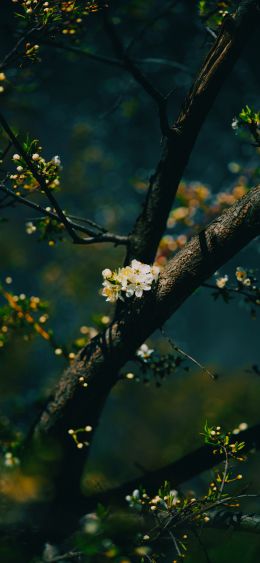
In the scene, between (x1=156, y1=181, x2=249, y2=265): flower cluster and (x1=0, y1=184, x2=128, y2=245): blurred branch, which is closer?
(x1=0, y1=184, x2=128, y2=245): blurred branch

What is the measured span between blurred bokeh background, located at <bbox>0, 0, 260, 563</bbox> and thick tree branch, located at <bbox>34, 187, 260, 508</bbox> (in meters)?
2.11

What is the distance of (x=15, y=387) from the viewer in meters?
5.08

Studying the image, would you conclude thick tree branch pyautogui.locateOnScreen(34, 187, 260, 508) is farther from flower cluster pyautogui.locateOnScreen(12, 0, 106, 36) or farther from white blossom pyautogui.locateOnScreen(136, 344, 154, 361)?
flower cluster pyautogui.locateOnScreen(12, 0, 106, 36)

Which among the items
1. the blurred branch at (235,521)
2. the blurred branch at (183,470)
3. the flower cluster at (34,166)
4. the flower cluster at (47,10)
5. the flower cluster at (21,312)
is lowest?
the blurred branch at (235,521)

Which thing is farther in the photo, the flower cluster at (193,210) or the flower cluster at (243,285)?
the flower cluster at (193,210)

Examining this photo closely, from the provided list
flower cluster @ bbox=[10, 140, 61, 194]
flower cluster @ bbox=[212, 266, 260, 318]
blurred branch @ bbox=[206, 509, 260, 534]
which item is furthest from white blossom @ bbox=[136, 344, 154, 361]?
flower cluster @ bbox=[10, 140, 61, 194]

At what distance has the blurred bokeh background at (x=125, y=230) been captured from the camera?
16.1 ft

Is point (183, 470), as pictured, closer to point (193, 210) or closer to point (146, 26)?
point (193, 210)

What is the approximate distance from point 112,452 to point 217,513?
3612 mm

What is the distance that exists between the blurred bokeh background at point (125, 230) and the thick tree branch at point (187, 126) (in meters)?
2.47

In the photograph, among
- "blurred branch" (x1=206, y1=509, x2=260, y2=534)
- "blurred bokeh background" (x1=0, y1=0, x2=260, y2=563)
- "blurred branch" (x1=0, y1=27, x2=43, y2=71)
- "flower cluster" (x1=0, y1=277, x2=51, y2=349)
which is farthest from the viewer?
"blurred bokeh background" (x1=0, y1=0, x2=260, y2=563)

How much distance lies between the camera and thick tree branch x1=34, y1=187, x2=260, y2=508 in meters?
1.65

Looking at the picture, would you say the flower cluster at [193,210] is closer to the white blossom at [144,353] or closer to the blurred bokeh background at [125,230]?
the blurred bokeh background at [125,230]

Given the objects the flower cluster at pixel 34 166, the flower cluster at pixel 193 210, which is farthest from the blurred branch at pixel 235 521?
the flower cluster at pixel 193 210
